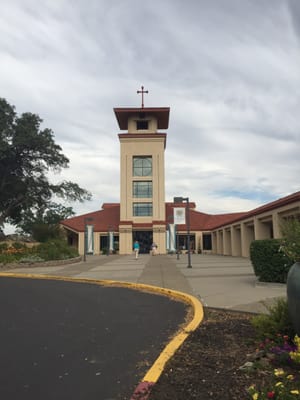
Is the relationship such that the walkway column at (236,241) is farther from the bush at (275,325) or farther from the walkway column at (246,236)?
the bush at (275,325)

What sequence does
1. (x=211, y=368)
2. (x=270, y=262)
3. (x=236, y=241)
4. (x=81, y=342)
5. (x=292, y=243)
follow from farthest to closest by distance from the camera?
(x=236, y=241), (x=270, y=262), (x=81, y=342), (x=292, y=243), (x=211, y=368)

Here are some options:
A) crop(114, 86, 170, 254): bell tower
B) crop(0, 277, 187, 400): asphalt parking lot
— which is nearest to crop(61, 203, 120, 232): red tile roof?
crop(114, 86, 170, 254): bell tower

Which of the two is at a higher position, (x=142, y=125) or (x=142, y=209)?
(x=142, y=125)

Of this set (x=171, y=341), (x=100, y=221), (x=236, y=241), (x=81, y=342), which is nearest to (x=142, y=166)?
(x=100, y=221)

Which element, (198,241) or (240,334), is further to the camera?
(198,241)

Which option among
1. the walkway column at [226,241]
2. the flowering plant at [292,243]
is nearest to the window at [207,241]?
the walkway column at [226,241]

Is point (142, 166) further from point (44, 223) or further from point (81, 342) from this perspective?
point (81, 342)

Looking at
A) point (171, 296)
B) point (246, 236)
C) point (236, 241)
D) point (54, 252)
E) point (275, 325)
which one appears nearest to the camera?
point (275, 325)

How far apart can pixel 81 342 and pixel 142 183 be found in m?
39.7

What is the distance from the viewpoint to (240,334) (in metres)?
5.13

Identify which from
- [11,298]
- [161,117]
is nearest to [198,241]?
[161,117]

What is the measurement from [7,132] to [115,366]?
40.7 m

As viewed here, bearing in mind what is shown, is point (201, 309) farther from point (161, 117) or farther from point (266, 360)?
point (161, 117)

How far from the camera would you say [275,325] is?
449 centimetres
